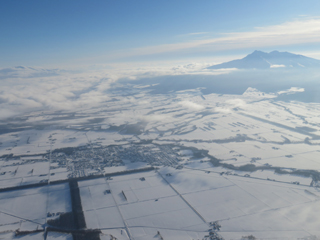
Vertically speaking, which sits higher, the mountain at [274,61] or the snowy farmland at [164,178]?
the mountain at [274,61]

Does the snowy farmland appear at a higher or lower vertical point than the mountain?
lower

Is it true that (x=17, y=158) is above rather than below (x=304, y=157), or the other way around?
above

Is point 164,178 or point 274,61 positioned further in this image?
point 274,61

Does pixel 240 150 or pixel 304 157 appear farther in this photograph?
pixel 240 150

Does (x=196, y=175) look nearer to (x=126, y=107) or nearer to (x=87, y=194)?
(x=87, y=194)

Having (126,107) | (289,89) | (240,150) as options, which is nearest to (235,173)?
(240,150)

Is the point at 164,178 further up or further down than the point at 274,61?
further down

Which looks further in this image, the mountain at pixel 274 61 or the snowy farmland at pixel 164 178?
the mountain at pixel 274 61

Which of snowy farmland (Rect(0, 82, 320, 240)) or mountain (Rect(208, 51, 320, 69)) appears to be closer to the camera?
snowy farmland (Rect(0, 82, 320, 240))
